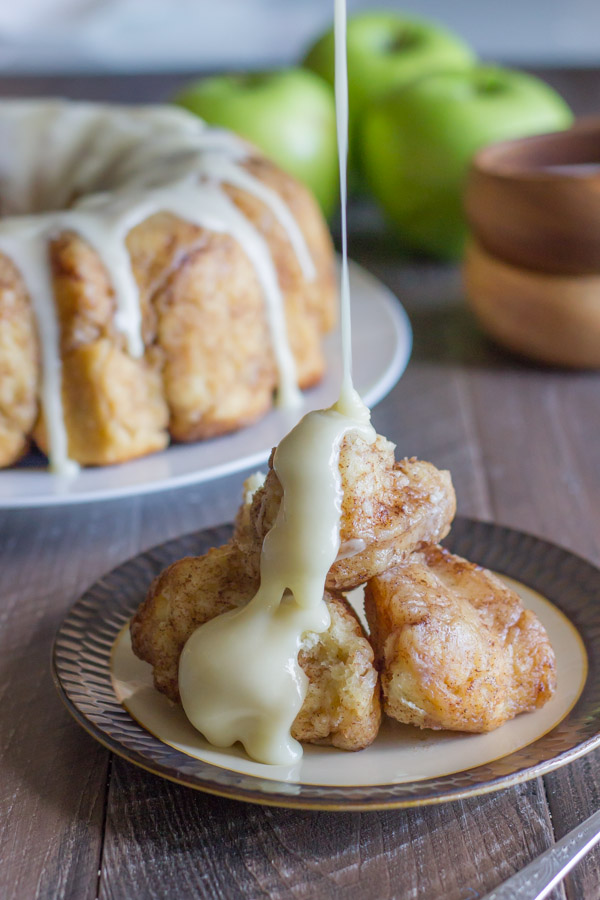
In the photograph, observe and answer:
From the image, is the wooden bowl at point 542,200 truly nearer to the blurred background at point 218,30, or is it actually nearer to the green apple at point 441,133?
the green apple at point 441,133

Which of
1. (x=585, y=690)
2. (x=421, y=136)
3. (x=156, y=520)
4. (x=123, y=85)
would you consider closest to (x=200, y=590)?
(x=585, y=690)

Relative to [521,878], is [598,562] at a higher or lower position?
lower

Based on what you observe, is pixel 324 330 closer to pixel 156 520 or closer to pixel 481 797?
pixel 156 520

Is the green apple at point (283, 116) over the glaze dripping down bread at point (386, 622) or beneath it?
beneath

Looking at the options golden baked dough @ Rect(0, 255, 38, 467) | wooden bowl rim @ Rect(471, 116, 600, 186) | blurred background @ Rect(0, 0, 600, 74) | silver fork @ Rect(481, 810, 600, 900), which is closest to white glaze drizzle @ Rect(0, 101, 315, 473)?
golden baked dough @ Rect(0, 255, 38, 467)

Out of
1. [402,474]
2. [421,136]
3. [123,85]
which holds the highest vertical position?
[402,474]

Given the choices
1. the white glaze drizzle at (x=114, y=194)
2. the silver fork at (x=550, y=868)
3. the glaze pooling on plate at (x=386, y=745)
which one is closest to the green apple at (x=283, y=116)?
the white glaze drizzle at (x=114, y=194)

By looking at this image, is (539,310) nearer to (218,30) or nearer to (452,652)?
(452,652)
